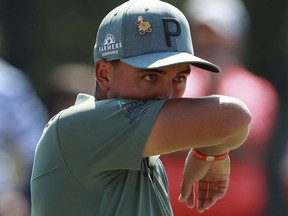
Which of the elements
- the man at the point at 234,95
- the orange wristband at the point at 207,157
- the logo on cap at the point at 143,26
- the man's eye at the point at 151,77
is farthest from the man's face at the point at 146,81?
the man at the point at 234,95

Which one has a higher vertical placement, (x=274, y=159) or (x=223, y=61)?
(x=223, y=61)

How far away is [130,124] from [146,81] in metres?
0.21

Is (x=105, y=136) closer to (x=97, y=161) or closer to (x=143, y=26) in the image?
(x=97, y=161)

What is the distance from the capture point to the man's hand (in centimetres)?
480

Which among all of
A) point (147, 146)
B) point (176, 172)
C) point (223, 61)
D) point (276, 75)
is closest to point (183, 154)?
point (176, 172)

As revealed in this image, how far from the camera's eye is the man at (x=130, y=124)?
4.33 metres

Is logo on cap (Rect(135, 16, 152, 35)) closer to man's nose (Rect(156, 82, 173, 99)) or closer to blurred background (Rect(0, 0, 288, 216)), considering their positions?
man's nose (Rect(156, 82, 173, 99))

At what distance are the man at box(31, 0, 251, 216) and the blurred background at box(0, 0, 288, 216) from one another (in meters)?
2.84

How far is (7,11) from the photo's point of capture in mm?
10336

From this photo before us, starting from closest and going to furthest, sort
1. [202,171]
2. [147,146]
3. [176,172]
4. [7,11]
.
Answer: [147,146] → [202,171] → [176,172] → [7,11]

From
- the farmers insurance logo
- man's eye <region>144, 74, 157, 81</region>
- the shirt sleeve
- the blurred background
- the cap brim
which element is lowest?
the blurred background

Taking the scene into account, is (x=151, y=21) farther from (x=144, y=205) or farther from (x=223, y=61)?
(x=223, y=61)

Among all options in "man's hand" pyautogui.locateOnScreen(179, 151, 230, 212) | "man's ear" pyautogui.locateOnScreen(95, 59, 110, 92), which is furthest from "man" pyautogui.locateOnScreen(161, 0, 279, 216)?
"man's ear" pyautogui.locateOnScreen(95, 59, 110, 92)

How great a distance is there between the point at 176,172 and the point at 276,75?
6.41ft
